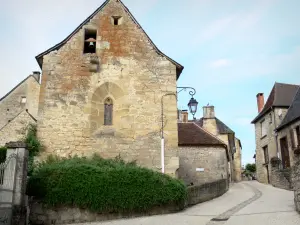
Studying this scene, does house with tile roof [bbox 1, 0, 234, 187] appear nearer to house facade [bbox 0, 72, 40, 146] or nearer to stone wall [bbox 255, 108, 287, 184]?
house facade [bbox 0, 72, 40, 146]

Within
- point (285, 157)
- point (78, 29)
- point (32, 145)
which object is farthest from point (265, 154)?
point (32, 145)

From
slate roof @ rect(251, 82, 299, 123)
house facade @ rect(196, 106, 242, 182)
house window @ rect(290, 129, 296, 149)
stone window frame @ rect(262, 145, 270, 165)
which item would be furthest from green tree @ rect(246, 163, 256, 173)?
house window @ rect(290, 129, 296, 149)

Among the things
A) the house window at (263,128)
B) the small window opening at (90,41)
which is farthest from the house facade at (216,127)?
the small window opening at (90,41)

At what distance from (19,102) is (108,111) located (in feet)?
51.6

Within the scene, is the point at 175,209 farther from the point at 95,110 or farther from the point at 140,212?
the point at 95,110

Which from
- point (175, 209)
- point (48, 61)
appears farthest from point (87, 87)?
point (175, 209)

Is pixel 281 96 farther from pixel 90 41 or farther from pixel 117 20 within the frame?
pixel 90 41

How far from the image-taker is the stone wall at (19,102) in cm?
2580

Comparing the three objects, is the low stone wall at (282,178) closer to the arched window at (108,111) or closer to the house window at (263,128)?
the house window at (263,128)

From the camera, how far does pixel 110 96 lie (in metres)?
13.4

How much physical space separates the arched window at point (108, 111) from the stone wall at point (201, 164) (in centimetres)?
819

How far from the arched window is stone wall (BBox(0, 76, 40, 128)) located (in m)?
→ 14.4

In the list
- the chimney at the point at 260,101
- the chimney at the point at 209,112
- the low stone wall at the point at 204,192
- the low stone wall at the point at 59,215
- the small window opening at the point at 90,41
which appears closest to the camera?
the low stone wall at the point at 59,215

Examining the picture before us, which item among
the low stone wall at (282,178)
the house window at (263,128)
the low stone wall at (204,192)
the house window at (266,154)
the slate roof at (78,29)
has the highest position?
the slate roof at (78,29)
